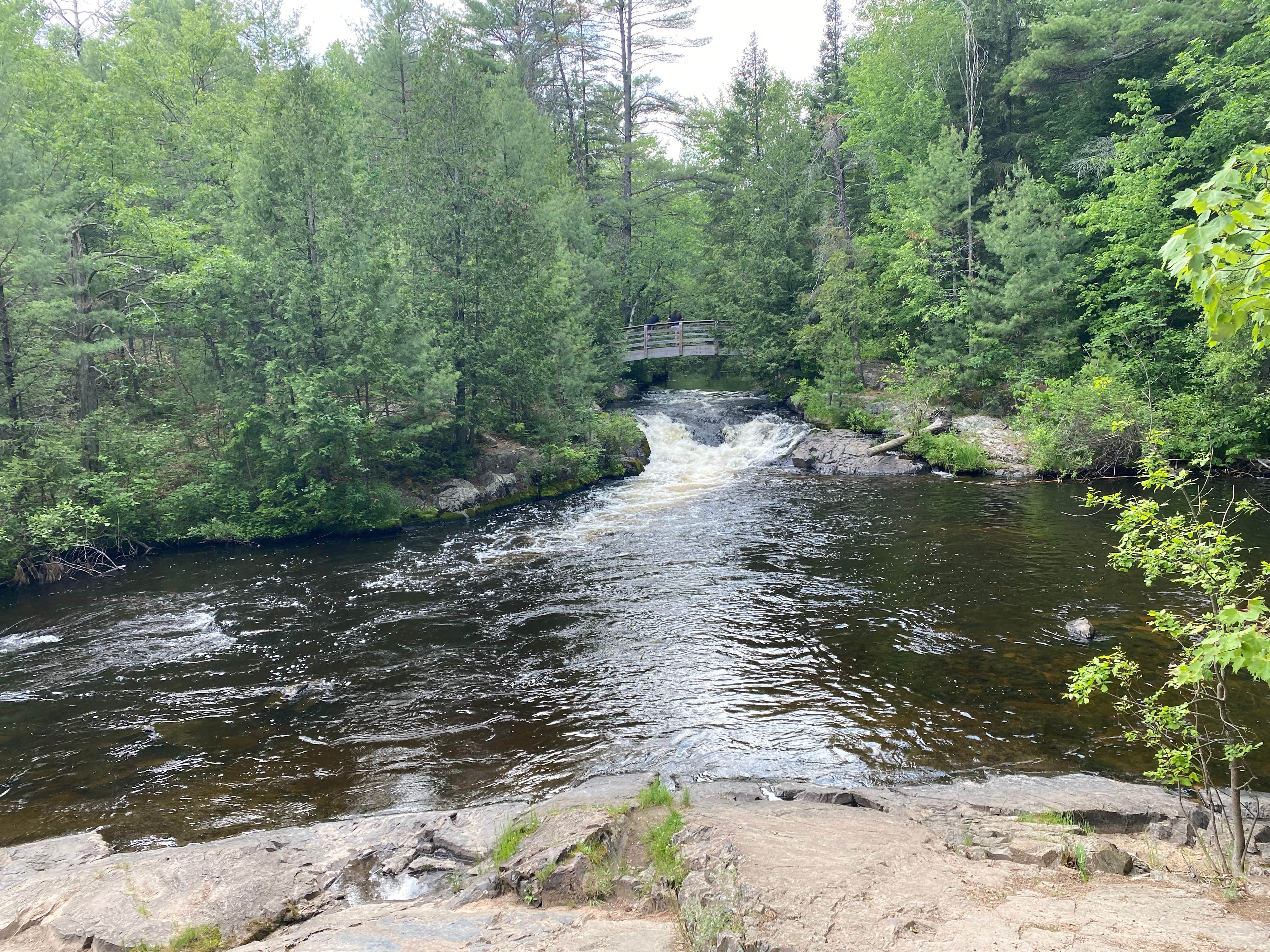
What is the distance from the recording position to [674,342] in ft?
109

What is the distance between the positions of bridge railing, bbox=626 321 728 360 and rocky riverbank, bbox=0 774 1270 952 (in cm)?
2794

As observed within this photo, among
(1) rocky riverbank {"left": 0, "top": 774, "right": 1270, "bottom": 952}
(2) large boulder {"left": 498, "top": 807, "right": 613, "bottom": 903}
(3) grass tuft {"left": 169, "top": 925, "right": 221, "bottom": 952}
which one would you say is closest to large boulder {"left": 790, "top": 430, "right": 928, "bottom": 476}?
(1) rocky riverbank {"left": 0, "top": 774, "right": 1270, "bottom": 952}

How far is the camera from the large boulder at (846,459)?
22500 mm

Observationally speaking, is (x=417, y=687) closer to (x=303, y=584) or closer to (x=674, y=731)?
(x=674, y=731)

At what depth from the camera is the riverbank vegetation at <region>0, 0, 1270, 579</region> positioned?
52.3ft

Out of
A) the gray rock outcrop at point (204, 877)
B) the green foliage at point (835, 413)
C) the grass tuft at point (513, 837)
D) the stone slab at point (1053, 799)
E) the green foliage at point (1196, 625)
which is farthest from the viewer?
the green foliage at point (835, 413)

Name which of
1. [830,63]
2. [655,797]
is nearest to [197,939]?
[655,797]

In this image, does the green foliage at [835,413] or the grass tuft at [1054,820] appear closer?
the grass tuft at [1054,820]

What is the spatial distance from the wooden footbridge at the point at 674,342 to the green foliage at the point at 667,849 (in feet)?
93.0

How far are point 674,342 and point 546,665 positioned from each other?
25228mm

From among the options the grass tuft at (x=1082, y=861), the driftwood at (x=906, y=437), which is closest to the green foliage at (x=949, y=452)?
the driftwood at (x=906, y=437)

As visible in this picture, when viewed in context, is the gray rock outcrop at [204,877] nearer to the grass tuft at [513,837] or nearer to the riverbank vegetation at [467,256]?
the grass tuft at [513,837]

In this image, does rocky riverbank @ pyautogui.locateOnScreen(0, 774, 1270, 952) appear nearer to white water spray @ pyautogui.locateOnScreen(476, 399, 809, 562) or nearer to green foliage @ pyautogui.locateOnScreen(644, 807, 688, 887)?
green foliage @ pyautogui.locateOnScreen(644, 807, 688, 887)

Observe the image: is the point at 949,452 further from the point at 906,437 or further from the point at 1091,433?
the point at 1091,433
